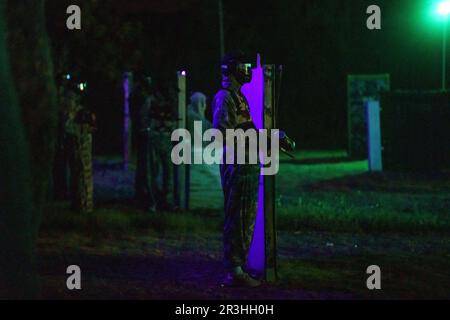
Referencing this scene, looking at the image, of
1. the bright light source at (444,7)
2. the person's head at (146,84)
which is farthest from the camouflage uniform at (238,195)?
the bright light source at (444,7)

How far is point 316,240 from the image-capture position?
446 inches

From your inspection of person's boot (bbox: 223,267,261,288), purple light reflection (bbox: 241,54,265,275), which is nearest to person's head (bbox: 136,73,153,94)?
purple light reflection (bbox: 241,54,265,275)

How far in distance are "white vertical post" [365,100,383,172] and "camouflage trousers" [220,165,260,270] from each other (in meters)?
11.9

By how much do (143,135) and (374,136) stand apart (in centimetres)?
783

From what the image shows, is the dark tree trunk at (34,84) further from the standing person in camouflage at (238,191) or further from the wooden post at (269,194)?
the wooden post at (269,194)

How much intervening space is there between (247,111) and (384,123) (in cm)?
1220

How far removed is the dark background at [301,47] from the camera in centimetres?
2883

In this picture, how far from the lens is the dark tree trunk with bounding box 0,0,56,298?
5.86 metres

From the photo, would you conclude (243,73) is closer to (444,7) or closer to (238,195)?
(238,195)

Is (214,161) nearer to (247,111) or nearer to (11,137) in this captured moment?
(247,111)

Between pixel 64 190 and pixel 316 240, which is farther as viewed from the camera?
pixel 64 190

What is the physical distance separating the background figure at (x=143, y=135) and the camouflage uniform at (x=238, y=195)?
559cm
